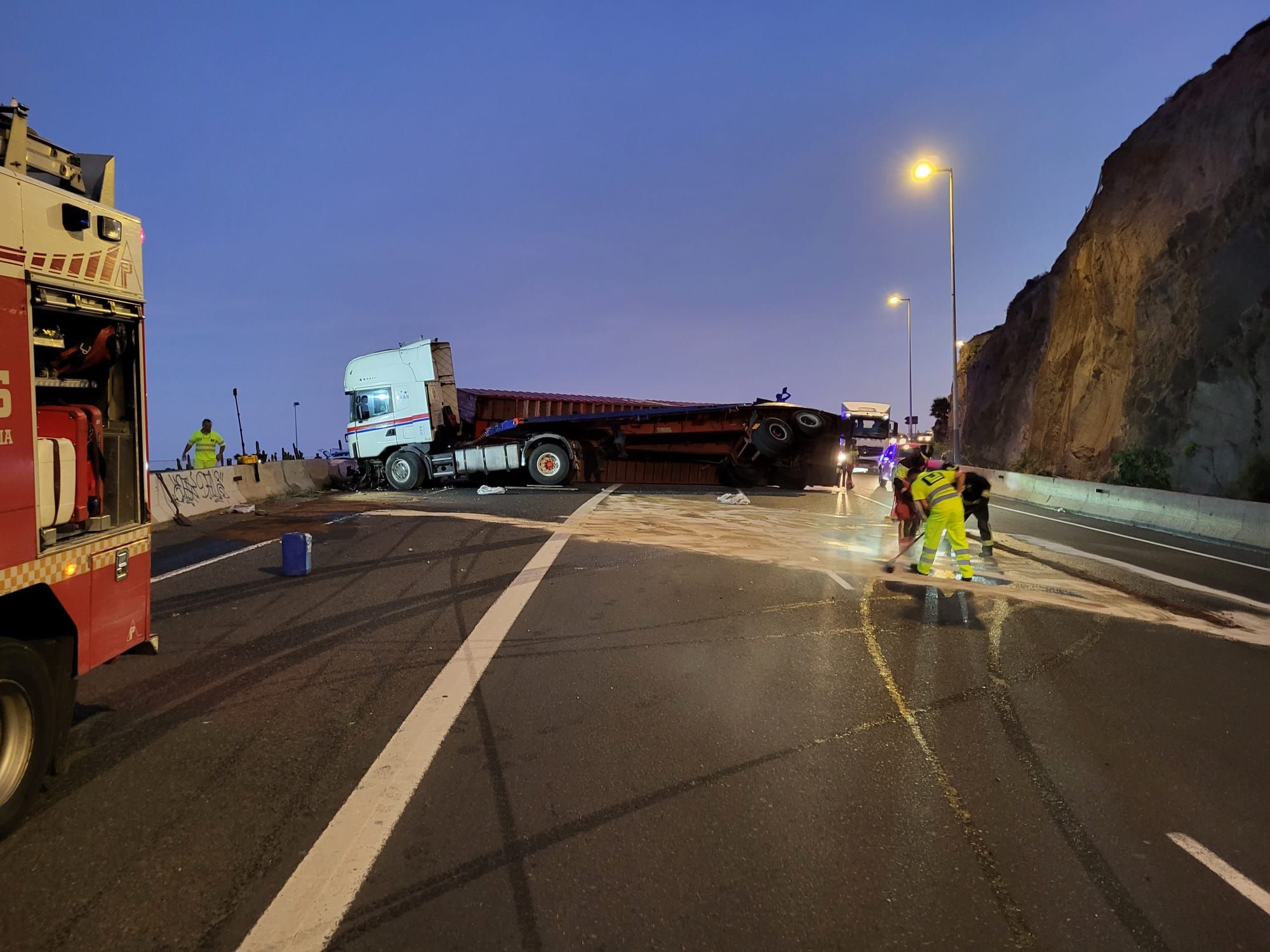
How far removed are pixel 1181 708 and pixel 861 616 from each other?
2.66 metres

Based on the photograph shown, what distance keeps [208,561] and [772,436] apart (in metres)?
14.0

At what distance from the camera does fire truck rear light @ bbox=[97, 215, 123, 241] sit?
383 cm

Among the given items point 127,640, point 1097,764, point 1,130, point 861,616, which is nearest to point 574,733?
point 127,640

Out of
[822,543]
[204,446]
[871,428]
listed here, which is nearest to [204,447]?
[204,446]

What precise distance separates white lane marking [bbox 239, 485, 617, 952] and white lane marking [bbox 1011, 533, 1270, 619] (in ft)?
26.5

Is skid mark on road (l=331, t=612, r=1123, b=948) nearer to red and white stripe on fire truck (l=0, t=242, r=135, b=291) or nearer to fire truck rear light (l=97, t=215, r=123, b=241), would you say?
red and white stripe on fire truck (l=0, t=242, r=135, b=291)

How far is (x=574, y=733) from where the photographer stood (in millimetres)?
4402

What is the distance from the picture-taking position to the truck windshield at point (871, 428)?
33.9m

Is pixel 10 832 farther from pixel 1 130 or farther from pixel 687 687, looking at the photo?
pixel 687 687

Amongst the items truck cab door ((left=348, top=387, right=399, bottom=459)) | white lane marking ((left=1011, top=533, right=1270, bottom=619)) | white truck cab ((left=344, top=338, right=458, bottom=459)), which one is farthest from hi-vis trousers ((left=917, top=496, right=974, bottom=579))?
truck cab door ((left=348, top=387, right=399, bottom=459))

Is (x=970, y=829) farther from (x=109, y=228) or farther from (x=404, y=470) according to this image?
(x=404, y=470)

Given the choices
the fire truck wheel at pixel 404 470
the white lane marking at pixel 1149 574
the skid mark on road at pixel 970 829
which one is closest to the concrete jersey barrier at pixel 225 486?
the fire truck wheel at pixel 404 470

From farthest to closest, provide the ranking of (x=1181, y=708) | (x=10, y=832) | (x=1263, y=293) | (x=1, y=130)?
(x=1263, y=293), (x=1181, y=708), (x=1, y=130), (x=10, y=832)

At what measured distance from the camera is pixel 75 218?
362 centimetres
